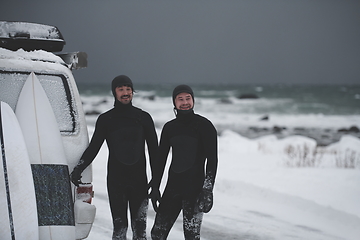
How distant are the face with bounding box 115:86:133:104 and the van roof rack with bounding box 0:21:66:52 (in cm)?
89

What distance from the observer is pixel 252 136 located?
57.6 ft

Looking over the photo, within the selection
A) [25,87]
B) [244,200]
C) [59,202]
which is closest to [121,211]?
[59,202]

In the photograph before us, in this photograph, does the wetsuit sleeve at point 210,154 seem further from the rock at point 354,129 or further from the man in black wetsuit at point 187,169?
the rock at point 354,129

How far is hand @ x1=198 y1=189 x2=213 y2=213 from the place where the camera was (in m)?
2.76

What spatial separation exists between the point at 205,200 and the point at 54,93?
1639 millimetres

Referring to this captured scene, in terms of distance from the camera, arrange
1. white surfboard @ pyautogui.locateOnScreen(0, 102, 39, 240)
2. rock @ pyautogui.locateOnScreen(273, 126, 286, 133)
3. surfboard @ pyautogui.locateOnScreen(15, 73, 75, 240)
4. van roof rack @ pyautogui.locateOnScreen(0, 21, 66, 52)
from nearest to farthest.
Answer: white surfboard @ pyautogui.locateOnScreen(0, 102, 39, 240), surfboard @ pyautogui.locateOnScreen(15, 73, 75, 240), van roof rack @ pyautogui.locateOnScreen(0, 21, 66, 52), rock @ pyautogui.locateOnScreen(273, 126, 286, 133)

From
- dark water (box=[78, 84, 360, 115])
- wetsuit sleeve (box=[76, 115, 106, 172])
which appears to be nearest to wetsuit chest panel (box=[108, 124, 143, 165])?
wetsuit sleeve (box=[76, 115, 106, 172])

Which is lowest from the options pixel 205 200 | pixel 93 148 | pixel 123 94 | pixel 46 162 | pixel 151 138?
pixel 205 200

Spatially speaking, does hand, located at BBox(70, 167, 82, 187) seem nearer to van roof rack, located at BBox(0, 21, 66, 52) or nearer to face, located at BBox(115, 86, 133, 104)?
face, located at BBox(115, 86, 133, 104)

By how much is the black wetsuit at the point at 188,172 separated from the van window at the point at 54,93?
0.96 metres

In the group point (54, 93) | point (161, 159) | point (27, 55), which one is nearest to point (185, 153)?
point (161, 159)

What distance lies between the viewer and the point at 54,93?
3.03 metres

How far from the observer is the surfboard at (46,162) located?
2.74 m

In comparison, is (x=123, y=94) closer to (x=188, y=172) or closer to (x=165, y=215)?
(x=188, y=172)
